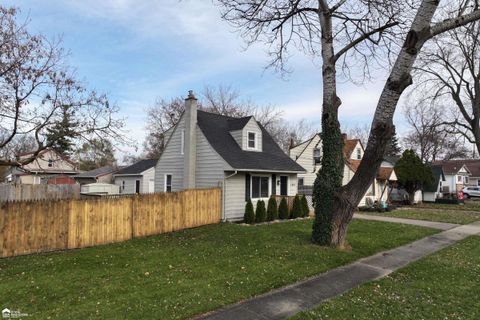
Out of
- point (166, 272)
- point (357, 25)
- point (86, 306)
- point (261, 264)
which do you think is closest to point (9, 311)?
point (86, 306)

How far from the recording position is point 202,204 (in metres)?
14.3

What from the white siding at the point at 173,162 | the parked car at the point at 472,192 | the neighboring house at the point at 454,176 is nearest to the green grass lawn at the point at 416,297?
the white siding at the point at 173,162

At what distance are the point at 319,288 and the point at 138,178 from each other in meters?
25.7

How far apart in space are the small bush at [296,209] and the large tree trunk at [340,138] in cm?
742

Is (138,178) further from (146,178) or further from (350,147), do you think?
(350,147)

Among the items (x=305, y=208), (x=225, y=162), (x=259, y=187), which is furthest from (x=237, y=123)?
(x=305, y=208)

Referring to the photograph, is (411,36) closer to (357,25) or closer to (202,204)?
(357,25)

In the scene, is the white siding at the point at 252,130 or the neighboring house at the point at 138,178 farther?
the neighboring house at the point at 138,178

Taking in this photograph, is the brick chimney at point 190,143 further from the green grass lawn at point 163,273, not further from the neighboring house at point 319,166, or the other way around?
the neighboring house at point 319,166

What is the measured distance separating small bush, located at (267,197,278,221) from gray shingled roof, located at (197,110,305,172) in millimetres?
1688

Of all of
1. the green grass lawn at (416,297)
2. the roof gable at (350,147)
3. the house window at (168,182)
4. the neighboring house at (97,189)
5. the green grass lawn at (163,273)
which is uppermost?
the roof gable at (350,147)

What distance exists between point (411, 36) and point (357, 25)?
3080mm

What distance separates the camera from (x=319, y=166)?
85.4ft

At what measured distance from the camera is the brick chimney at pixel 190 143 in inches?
655
